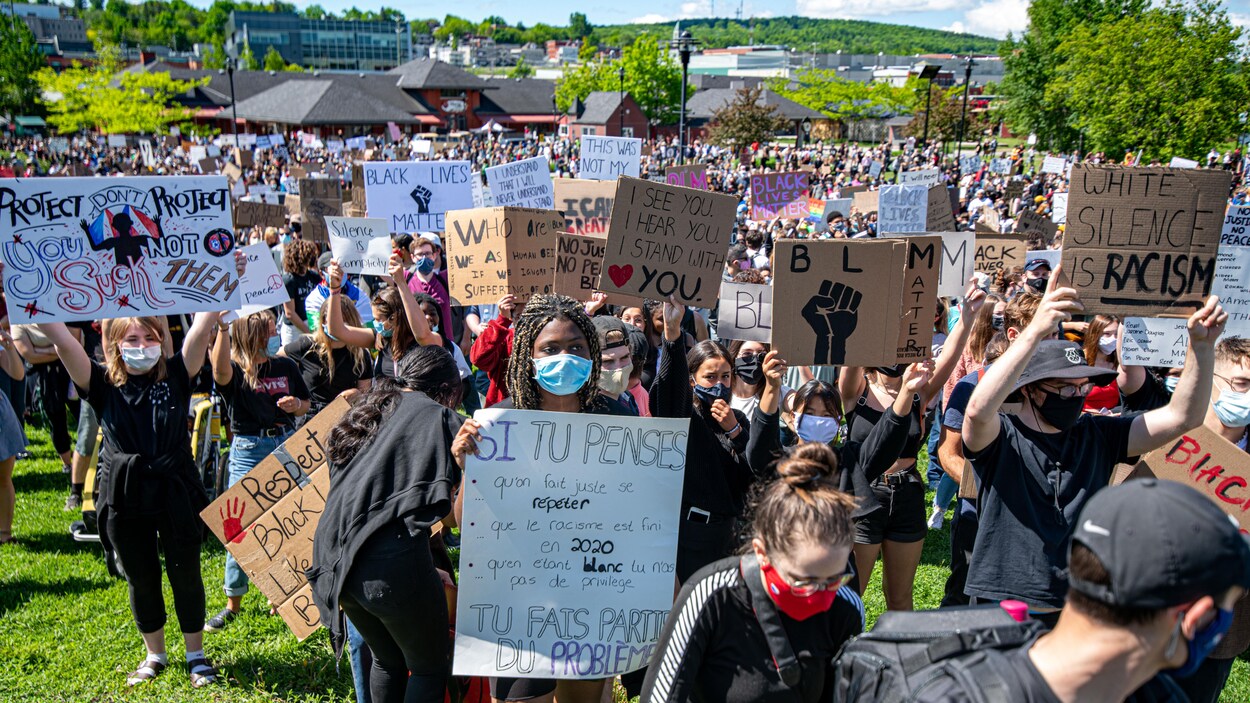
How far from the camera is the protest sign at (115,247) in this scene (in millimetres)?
4555

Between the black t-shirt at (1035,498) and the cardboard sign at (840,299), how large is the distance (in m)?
0.95

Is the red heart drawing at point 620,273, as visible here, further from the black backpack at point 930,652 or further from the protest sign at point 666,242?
the black backpack at point 930,652

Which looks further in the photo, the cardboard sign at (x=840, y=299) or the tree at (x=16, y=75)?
the tree at (x=16, y=75)

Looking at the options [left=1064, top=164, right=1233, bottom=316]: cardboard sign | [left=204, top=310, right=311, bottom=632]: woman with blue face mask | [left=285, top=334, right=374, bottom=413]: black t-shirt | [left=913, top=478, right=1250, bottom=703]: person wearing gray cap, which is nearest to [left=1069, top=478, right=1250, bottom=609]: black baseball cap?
[left=913, top=478, right=1250, bottom=703]: person wearing gray cap

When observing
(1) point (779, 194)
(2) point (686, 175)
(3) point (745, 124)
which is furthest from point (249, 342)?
(3) point (745, 124)

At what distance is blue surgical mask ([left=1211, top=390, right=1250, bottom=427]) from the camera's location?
14.8 feet

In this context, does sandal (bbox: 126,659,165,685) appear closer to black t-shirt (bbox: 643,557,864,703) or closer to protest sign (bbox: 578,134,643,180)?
black t-shirt (bbox: 643,557,864,703)

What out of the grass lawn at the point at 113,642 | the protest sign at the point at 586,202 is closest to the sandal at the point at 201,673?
the grass lawn at the point at 113,642

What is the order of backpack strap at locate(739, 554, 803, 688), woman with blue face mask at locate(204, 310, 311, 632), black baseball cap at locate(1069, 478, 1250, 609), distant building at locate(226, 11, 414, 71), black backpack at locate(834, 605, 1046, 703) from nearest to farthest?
black baseball cap at locate(1069, 478, 1250, 609) < black backpack at locate(834, 605, 1046, 703) < backpack strap at locate(739, 554, 803, 688) < woman with blue face mask at locate(204, 310, 311, 632) < distant building at locate(226, 11, 414, 71)

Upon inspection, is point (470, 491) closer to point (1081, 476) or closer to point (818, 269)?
point (818, 269)

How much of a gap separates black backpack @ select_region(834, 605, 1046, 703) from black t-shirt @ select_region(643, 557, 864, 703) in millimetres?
513

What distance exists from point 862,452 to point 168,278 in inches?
145

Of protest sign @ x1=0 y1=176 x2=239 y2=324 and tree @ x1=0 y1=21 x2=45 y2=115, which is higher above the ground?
tree @ x1=0 y1=21 x2=45 y2=115

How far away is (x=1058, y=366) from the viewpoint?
134 inches
